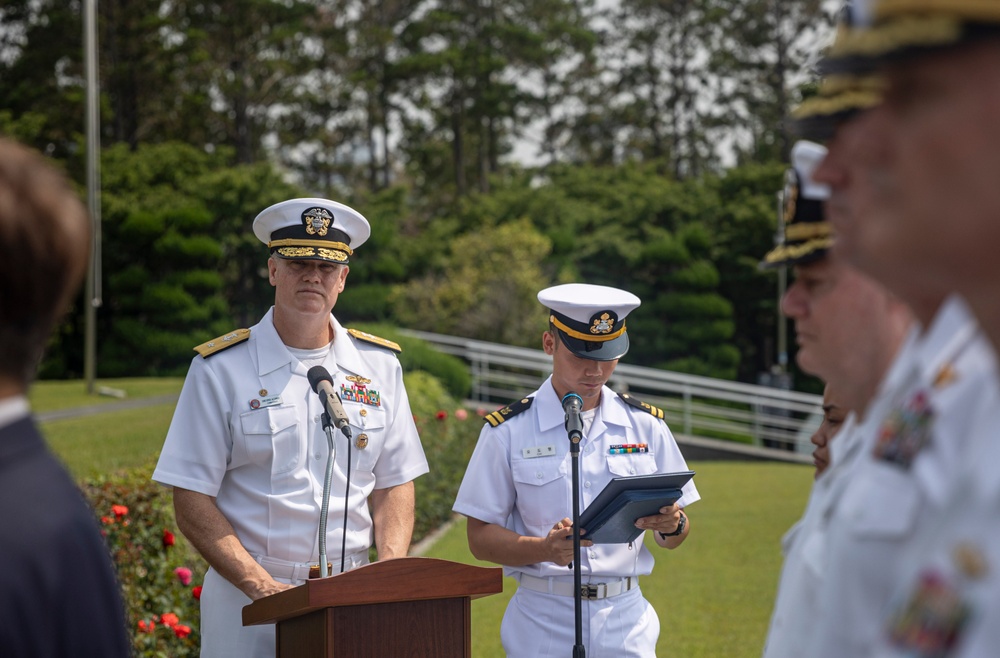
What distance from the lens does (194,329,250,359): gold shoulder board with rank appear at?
3945mm

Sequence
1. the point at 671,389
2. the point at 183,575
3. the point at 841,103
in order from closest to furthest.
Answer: the point at 841,103, the point at 183,575, the point at 671,389

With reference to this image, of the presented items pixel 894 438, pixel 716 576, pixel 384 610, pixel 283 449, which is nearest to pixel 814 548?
pixel 894 438

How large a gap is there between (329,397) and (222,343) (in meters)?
0.70

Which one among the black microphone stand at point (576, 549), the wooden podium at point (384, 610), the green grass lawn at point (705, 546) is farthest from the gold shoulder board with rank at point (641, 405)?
the green grass lawn at point (705, 546)

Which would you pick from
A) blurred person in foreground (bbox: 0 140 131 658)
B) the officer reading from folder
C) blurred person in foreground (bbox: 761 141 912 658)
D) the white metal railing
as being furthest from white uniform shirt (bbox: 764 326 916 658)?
the white metal railing

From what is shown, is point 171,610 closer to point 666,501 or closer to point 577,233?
point 666,501

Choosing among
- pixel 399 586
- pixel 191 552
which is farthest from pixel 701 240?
pixel 399 586

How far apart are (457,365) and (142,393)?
7854 mm

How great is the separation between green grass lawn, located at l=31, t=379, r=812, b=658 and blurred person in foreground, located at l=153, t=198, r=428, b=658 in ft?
11.7

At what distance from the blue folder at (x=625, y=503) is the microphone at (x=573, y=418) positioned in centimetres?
20

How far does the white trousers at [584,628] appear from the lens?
12.6 ft

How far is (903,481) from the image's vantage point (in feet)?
3.89

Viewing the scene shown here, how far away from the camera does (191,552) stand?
19.9 ft

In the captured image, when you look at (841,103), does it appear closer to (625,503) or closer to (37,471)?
(37,471)
